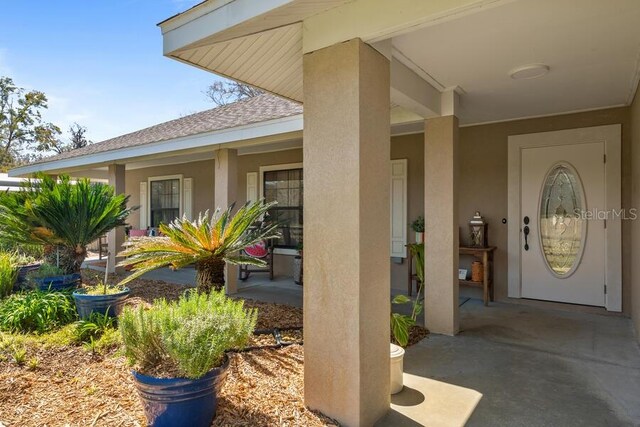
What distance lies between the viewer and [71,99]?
76.1ft

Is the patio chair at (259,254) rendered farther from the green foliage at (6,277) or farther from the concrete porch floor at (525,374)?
the concrete porch floor at (525,374)

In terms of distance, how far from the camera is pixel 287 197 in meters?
8.32

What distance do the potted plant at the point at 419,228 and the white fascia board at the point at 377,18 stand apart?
13.4ft

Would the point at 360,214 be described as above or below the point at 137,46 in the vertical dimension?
below

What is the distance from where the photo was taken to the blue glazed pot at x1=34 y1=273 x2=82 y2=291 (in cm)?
509

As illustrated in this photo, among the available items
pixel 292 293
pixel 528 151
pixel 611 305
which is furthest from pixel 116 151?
pixel 611 305

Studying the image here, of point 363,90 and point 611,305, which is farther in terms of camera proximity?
point 611,305

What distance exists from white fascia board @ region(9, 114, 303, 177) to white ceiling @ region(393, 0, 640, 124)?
7.50 feet

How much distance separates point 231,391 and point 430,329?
2537 millimetres

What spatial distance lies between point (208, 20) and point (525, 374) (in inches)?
149

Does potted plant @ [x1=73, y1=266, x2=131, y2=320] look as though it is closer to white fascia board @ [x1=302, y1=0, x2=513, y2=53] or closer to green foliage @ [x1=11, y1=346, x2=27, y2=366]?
green foliage @ [x1=11, y1=346, x2=27, y2=366]

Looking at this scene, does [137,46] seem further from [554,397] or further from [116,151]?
[554,397]

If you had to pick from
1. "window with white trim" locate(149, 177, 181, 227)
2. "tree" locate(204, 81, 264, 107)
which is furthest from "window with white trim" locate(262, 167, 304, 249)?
"tree" locate(204, 81, 264, 107)

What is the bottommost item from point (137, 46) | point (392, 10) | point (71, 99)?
point (392, 10)
